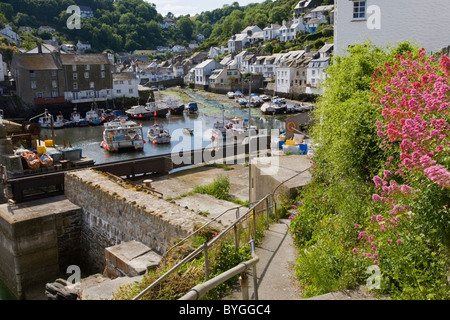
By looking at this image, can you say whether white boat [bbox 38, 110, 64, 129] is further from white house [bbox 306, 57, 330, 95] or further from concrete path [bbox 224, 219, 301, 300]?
concrete path [bbox 224, 219, 301, 300]

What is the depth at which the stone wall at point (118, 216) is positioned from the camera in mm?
11328

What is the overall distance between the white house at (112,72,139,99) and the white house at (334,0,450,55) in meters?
61.2

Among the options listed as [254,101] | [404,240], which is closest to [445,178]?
[404,240]

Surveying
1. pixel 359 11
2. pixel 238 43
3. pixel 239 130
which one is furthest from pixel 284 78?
pixel 359 11

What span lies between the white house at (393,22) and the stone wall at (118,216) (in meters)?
8.98

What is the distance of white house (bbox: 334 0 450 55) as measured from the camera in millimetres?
16641

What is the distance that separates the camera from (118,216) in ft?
45.6

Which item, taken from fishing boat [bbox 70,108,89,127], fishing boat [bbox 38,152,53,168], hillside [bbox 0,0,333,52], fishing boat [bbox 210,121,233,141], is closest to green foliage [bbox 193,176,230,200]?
fishing boat [bbox 38,152,53,168]

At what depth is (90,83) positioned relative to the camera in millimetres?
72250

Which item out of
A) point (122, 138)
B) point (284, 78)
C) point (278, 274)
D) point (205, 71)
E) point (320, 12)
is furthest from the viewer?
point (320, 12)

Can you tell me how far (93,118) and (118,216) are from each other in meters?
52.2

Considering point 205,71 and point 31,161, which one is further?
point 205,71

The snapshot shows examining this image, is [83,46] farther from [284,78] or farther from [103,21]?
[284,78]

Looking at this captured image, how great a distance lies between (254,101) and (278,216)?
2542 inches
